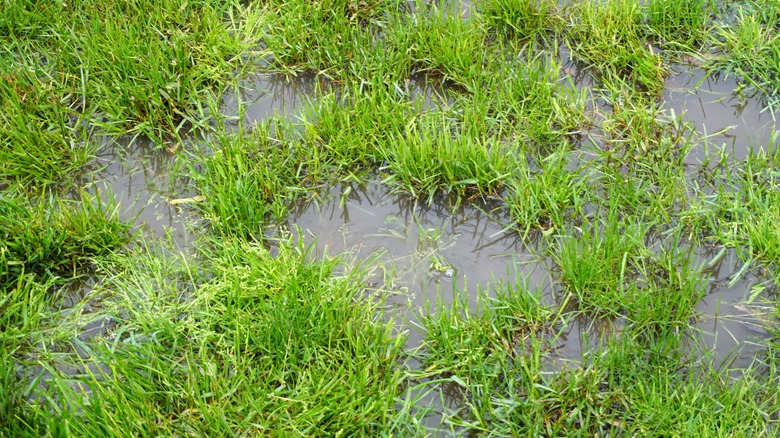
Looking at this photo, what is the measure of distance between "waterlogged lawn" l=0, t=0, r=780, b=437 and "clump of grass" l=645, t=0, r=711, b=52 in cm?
1

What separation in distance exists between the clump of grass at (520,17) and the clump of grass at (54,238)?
1901 millimetres

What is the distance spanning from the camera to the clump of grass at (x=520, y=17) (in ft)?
11.6

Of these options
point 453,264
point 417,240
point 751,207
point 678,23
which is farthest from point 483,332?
point 678,23

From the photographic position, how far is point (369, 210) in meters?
3.09

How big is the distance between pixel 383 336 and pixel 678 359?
1.01 metres

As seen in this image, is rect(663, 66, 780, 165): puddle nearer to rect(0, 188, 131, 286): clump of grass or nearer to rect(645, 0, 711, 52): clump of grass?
rect(645, 0, 711, 52): clump of grass

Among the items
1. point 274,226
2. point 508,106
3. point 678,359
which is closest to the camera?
point 678,359

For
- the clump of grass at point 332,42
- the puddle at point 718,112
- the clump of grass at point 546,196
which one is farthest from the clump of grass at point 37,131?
the puddle at point 718,112

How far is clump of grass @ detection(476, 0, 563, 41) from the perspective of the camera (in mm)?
3531

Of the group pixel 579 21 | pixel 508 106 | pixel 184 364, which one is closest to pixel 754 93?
pixel 579 21

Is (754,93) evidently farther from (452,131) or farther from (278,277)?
(278,277)

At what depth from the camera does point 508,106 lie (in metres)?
3.28

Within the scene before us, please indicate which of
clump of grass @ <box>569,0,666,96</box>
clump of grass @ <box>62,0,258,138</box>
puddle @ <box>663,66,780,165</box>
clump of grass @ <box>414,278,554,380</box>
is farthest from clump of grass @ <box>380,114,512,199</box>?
clump of grass @ <box>62,0,258,138</box>

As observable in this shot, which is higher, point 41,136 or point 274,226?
point 41,136
